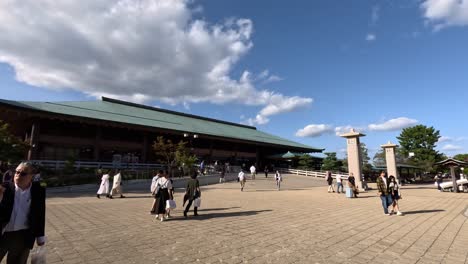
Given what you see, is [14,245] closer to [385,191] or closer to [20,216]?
[20,216]

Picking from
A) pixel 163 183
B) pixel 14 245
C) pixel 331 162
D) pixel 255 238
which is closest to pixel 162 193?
pixel 163 183

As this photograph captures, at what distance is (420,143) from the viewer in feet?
141

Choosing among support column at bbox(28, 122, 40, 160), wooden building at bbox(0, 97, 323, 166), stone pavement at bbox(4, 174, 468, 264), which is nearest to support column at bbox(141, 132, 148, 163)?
wooden building at bbox(0, 97, 323, 166)

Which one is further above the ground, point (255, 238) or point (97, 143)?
point (97, 143)

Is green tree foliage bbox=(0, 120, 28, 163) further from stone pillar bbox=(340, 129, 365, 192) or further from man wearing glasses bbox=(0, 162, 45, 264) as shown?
stone pillar bbox=(340, 129, 365, 192)

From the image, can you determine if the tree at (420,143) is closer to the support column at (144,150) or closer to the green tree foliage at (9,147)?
the support column at (144,150)

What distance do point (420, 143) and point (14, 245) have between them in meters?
52.6

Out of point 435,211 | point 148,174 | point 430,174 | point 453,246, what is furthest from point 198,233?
point 430,174

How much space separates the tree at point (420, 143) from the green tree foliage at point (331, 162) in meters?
14.9

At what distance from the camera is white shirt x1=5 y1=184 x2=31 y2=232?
9.30 feet

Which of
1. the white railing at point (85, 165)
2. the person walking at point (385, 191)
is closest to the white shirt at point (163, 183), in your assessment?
the person walking at point (385, 191)

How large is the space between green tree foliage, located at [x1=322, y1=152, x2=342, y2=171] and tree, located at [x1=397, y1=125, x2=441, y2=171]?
14851mm

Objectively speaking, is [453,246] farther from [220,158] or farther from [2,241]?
[220,158]

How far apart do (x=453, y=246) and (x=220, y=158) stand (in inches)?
1107
